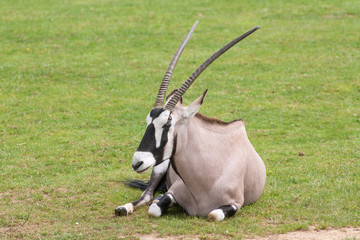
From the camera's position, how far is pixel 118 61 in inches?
784

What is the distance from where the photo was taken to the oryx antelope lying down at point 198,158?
26.2 feet

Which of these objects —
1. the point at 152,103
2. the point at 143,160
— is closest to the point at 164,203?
the point at 143,160

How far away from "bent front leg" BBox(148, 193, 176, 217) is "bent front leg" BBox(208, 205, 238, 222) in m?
Result: 0.75

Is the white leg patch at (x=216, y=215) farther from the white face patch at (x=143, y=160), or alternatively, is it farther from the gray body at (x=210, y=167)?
the white face patch at (x=143, y=160)

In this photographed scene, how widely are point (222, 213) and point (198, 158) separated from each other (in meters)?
0.80

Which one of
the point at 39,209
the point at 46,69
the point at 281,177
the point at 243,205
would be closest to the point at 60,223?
the point at 39,209

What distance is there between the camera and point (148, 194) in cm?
944

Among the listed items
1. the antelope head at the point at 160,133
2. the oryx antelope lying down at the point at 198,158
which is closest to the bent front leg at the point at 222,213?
the oryx antelope lying down at the point at 198,158

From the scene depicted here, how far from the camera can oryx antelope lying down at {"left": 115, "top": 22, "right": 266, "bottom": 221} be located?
26.2 ft

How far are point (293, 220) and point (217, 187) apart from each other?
1.12 meters

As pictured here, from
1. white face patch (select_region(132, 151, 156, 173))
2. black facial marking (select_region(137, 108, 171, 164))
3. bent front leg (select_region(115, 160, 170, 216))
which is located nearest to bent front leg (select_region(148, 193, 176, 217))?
bent front leg (select_region(115, 160, 170, 216))

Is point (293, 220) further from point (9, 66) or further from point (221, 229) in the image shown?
point (9, 66)

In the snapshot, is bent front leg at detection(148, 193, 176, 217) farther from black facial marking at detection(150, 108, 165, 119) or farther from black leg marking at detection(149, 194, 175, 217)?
black facial marking at detection(150, 108, 165, 119)

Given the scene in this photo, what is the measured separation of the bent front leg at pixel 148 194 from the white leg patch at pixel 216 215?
49.0 inches
